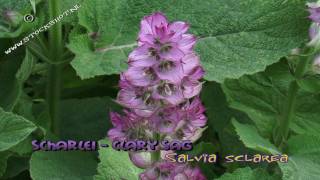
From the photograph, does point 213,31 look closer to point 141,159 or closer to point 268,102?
point 268,102

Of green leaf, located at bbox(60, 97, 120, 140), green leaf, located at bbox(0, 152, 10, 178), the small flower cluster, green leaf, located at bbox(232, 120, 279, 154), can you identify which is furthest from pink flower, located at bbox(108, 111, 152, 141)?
green leaf, located at bbox(60, 97, 120, 140)

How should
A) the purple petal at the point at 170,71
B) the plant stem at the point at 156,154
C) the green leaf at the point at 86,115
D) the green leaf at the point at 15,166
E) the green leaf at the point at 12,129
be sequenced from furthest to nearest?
the green leaf at the point at 86,115
the green leaf at the point at 15,166
the green leaf at the point at 12,129
the plant stem at the point at 156,154
the purple petal at the point at 170,71

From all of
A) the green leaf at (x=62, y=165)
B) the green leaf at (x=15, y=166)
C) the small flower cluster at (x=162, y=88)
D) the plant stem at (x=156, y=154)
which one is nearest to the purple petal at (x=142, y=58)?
the small flower cluster at (x=162, y=88)

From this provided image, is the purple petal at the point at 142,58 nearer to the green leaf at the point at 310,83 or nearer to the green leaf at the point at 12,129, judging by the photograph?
the green leaf at the point at 12,129

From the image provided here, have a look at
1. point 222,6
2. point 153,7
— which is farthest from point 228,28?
point 153,7

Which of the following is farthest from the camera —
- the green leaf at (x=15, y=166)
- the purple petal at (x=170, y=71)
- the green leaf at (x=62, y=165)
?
the green leaf at (x=15, y=166)

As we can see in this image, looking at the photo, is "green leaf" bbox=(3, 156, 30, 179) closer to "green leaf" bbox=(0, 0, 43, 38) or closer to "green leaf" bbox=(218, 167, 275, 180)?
"green leaf" bbox=(0, 0, 43, 38)

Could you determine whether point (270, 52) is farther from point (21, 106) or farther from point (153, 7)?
point (21, 106)
